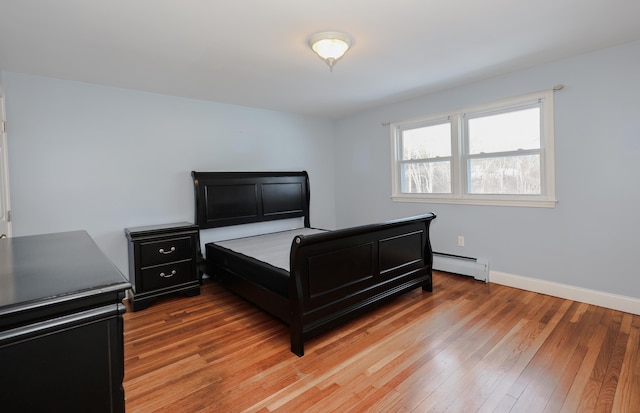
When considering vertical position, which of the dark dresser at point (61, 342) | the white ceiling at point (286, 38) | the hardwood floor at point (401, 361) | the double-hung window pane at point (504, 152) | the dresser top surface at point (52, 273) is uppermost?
the white ceiling at point (286, 38)

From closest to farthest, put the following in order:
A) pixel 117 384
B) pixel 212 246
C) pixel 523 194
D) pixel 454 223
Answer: pixel 117 384 → pixel 523 194 → pixel 212 246 → pixel 454 223

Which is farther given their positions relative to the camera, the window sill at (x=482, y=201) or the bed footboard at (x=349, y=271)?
the window sill at (x=482, y=201)

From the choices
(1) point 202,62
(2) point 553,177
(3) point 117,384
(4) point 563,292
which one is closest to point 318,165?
(1) point 202,62

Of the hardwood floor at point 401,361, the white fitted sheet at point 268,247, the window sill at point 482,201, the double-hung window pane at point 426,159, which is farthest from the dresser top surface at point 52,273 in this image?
the double-hung window pane at point 426,159

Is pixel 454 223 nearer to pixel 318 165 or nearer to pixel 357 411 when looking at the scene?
pixel 318 165

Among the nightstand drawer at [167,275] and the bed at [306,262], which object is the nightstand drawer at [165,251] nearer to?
the nightstand drawer at [167,275]

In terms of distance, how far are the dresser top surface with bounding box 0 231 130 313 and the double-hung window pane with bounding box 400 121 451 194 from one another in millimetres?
3850

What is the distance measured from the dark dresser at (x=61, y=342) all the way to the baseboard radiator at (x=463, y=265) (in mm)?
3758

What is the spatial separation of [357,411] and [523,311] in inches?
80.2

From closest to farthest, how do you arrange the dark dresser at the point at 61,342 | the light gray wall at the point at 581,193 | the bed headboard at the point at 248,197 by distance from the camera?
1. the dark dresser at the point at 61,342
2. the light gray wall at the point at 581,193
3. the bed headboard at the point at 248,197

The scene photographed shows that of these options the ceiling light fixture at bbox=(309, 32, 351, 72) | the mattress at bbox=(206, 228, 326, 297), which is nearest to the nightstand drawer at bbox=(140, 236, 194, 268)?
the mattress at bbox=(206, 228, 326, 297)

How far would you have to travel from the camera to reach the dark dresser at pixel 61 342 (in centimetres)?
70

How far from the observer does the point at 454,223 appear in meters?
3.99

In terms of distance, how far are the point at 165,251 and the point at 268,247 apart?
3.52 ft
